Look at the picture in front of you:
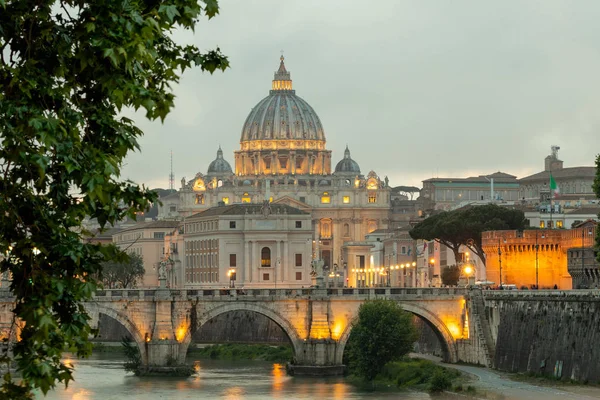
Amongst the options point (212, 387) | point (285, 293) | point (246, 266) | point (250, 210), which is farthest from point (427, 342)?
point (250, 210)

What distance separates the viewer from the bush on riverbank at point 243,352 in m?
90.0

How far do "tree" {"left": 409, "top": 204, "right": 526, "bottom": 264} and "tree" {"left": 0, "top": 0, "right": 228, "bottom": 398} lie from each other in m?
86.4

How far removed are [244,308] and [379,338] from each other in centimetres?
841

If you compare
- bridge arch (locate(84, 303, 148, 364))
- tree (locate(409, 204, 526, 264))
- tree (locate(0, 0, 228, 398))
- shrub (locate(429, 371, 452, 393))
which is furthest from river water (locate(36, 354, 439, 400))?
A: tree (locate(0, 0, 228, 398))

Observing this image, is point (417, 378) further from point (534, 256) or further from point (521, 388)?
point (534, 256)

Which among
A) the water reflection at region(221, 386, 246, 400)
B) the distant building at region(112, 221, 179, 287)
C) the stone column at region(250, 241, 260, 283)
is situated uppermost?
the distant building at region(112, 221, 179, 287)

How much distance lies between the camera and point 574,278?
274ft

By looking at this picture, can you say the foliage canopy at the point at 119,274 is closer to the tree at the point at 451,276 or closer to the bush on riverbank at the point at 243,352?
the bush on riverbank at the point at 243,352

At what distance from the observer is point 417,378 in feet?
217

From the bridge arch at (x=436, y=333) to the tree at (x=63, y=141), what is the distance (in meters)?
58.8

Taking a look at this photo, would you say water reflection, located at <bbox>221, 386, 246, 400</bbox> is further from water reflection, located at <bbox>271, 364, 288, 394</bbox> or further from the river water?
water reflection, located at <bbox>271, 364, 288, 394</bbox>

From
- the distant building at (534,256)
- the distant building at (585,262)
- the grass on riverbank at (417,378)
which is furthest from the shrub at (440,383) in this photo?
the distant building at (534,256)

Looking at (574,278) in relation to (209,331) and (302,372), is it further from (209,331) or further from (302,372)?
(209,331)

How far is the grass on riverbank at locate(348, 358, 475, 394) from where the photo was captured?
203 ft
